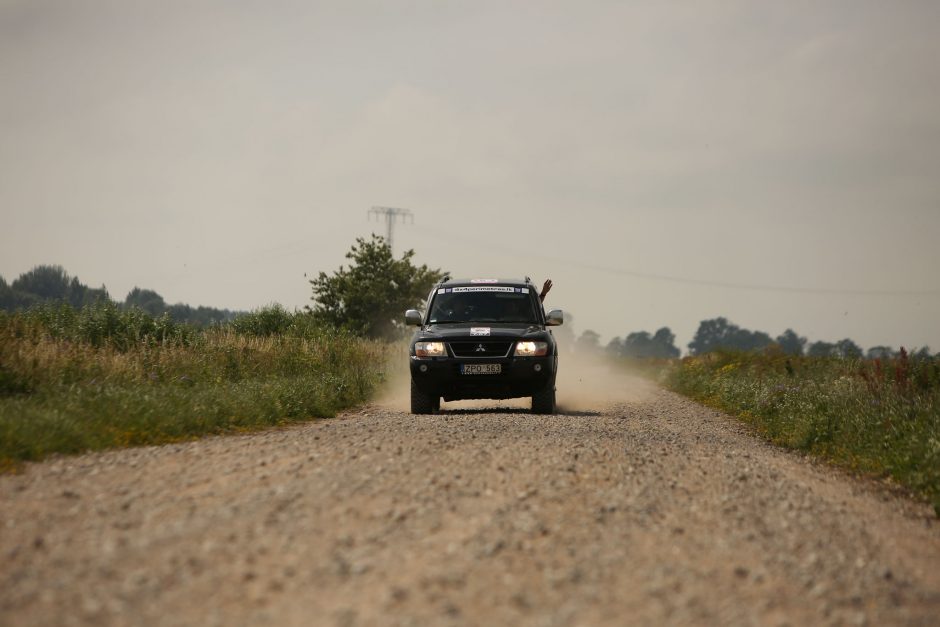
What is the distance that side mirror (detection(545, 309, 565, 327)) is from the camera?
1432cm

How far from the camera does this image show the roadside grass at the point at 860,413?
29.9 feet

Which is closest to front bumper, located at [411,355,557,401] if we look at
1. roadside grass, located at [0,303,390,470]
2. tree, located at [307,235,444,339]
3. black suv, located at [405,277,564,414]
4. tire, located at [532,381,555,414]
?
black suv, located at [405,277,564,414]

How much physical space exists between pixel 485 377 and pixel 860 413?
16.6 ft

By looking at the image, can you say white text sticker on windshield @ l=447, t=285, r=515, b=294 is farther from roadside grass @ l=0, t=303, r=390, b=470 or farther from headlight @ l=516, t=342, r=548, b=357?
roadside grass @ l=0, t=303, r=390, b=470

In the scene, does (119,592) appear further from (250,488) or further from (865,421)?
(865,421)

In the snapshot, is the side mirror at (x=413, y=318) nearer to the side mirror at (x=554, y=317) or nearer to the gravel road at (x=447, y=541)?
the side mirror at (x=554, y=317)

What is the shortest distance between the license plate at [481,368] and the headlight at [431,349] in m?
0.36

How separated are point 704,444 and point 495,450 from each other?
11.3 feet

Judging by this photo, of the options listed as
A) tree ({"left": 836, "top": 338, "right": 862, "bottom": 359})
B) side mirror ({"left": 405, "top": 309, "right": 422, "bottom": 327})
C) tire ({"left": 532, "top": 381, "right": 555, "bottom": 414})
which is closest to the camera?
side mirror ({"left": 405, "top": 309, "right": 422, "bottom": 327})

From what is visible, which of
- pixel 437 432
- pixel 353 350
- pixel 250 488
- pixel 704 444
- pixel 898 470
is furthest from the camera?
pixel 353 350

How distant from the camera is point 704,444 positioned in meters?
10.6

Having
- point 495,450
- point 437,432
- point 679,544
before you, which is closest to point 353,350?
point 437,432

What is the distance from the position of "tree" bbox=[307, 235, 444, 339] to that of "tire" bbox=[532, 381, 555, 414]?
4086 centimetres

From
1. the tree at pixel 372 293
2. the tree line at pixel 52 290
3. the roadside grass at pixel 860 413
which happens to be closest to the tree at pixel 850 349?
the roadside grass at pixel 860 413
